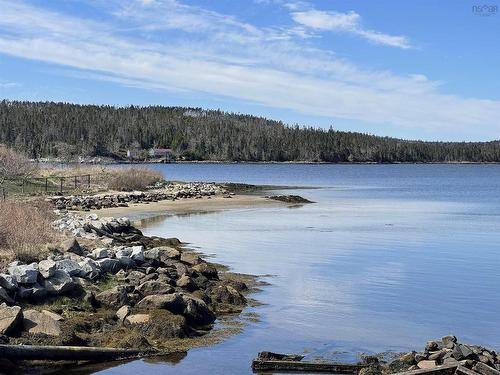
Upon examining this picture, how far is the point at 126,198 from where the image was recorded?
48031 millimetres

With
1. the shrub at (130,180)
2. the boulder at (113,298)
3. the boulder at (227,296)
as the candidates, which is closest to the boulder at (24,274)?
the boulder at (113,298)

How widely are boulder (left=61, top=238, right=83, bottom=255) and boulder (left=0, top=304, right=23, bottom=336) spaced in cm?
585

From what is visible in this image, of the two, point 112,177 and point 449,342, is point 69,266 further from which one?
point 112,177

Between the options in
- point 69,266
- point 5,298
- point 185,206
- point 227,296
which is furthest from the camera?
point 185,206

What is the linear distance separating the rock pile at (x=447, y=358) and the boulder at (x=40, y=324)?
565cm

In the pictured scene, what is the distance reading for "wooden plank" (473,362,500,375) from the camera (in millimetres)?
10212

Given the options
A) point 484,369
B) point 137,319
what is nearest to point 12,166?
point 137,319

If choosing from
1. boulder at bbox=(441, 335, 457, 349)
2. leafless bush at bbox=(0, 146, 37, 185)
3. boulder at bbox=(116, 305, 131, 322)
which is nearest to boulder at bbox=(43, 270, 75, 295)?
boulder at bbox=(116, 305, 131, 322)

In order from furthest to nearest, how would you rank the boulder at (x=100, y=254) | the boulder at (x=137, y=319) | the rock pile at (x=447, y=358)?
the boulder at (x=100, y=254) → the boulder at (x=137, y=319) → the rock pile at (x=447, y=358)

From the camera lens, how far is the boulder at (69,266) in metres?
14.9

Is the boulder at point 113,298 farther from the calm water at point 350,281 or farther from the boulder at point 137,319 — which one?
the calm water at point 350,281

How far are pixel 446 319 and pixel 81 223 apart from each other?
13.9m

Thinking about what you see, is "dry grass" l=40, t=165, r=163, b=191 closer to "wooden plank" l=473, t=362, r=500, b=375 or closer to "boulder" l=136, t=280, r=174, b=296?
"boulder" l=136, t=280, r=174, b=296

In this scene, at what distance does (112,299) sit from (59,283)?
3.65 ft
